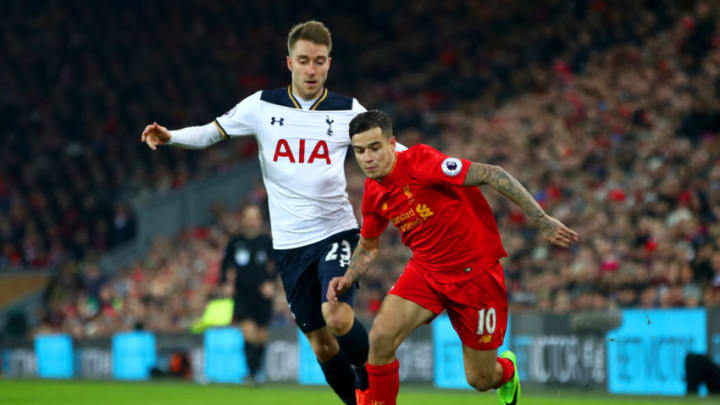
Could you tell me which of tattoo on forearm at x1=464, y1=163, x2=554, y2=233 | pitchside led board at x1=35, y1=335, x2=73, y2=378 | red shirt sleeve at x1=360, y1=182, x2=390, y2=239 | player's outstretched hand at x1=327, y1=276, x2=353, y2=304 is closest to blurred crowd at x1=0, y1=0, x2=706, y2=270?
pitchside led board at x1=35, y1=335, x2=73, y2=378

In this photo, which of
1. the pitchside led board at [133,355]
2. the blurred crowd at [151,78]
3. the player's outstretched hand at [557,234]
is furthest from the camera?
the blurred crowd at [151,78]

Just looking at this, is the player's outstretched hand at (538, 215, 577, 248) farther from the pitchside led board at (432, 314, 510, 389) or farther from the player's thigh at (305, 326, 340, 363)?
the pitchside led board at (432, 314, 510, 389)

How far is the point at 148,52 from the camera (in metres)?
28.3

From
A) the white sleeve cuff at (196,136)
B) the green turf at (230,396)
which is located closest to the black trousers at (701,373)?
the green turf at (230,396)

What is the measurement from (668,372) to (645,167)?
13.8 ft

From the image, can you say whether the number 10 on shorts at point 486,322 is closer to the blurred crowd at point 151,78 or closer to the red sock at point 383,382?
the red sock at point 383,382

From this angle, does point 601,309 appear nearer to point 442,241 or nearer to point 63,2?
point 442,241

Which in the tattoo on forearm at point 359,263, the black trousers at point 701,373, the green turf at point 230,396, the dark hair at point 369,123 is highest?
the dark hair at point 369,123

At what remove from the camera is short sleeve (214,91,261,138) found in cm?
678

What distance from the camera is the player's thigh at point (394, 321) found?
6285 millimetres

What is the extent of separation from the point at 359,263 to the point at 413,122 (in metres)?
15.3

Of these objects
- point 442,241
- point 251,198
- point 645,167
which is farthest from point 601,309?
point 251,198

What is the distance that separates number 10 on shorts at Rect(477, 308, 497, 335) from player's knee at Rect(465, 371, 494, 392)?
0.32 metres

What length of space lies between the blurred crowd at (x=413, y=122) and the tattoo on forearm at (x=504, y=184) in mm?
6301
